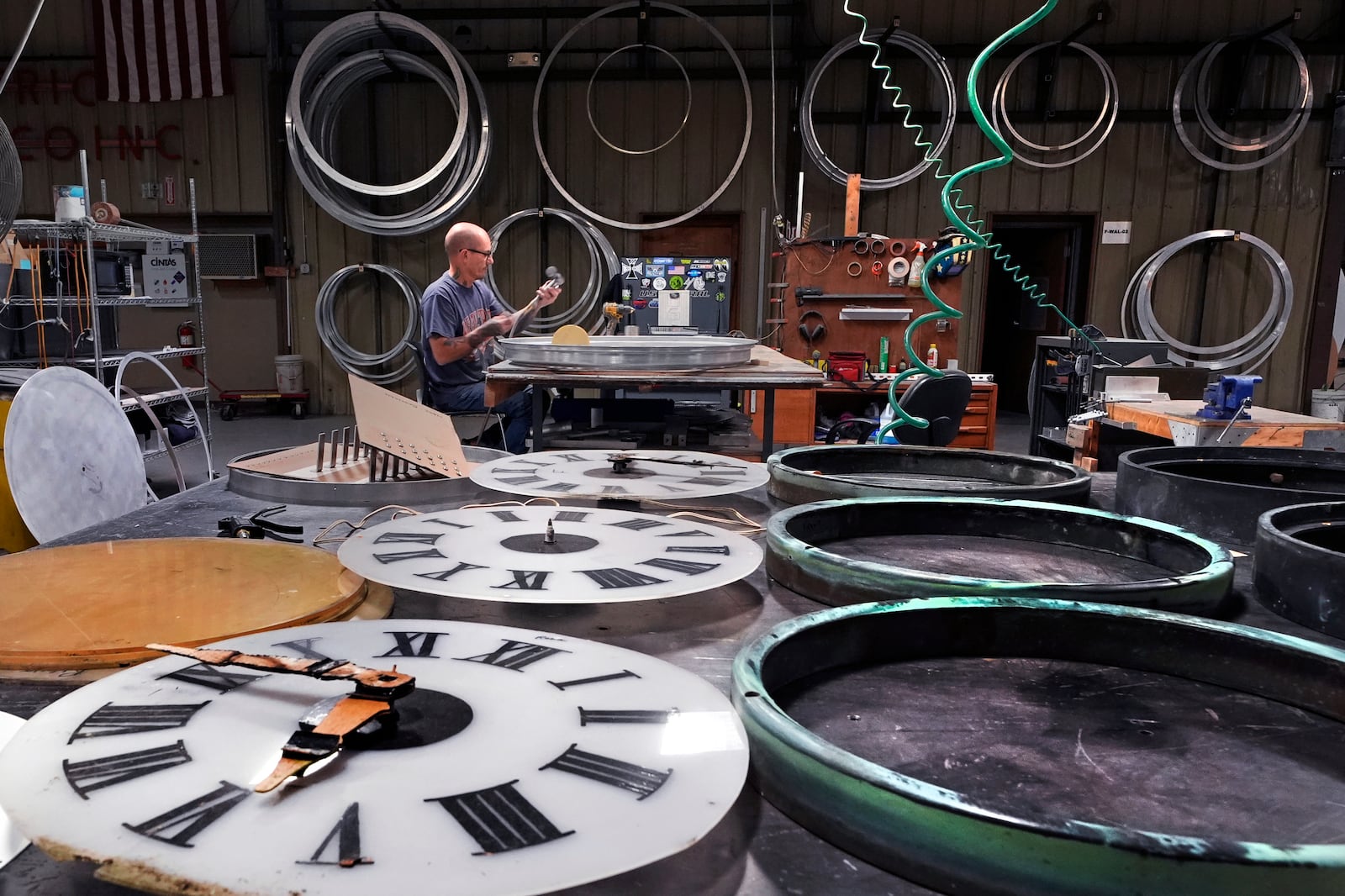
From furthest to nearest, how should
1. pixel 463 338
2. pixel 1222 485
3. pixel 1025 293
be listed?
pixel 1025 293
pixel 463 338
pixel 1222 485

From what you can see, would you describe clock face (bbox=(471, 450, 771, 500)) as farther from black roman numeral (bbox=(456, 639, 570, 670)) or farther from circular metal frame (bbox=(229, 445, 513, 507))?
black roman numeral (bbox=(456, 639, 570, 670))

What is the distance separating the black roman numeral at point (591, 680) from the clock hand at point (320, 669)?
0.31 ft

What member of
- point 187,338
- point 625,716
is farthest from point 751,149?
point 625,716

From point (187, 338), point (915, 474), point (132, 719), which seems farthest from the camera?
point (187, 338)

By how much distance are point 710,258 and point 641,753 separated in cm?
590

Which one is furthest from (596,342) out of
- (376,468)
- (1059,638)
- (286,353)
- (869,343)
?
(286,353)

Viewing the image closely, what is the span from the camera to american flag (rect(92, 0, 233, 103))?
661cm

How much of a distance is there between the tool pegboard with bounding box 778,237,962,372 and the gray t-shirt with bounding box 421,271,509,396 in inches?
75.9

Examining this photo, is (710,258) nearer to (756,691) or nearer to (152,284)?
(152,284)

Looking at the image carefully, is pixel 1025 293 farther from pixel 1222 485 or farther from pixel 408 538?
pixel 408 538

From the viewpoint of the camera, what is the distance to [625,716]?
1.72ft

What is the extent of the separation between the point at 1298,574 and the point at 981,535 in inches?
13.6

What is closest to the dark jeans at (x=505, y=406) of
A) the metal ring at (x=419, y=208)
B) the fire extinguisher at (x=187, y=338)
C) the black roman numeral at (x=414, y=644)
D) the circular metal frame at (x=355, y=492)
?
the circular metal frame at (x=355, y=492)

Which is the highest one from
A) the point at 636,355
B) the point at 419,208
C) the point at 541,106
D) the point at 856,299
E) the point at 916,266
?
the point at 541,106
